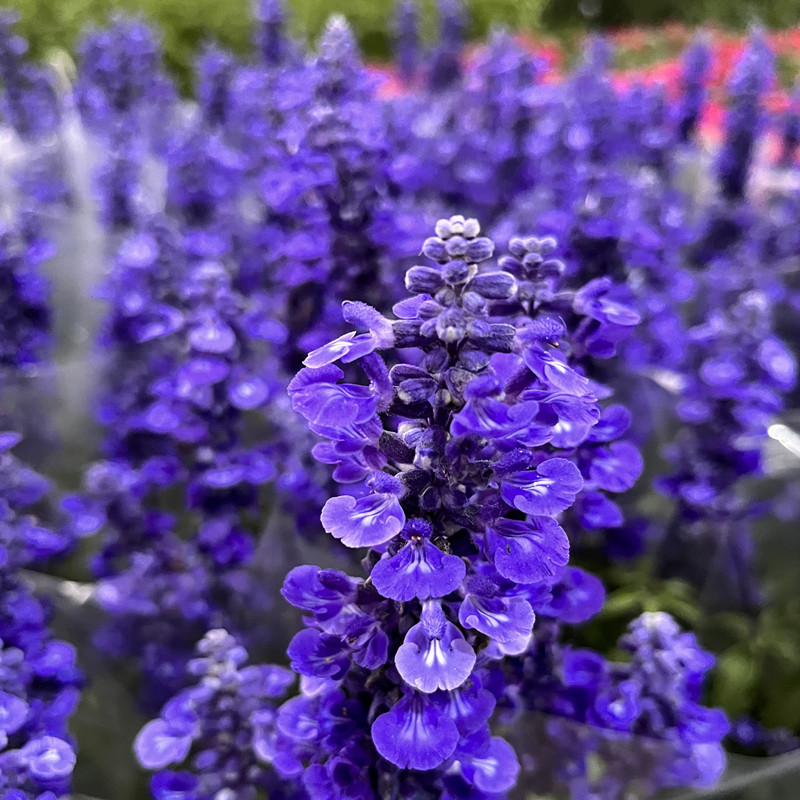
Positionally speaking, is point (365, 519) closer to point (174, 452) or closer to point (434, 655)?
point (434, 655)

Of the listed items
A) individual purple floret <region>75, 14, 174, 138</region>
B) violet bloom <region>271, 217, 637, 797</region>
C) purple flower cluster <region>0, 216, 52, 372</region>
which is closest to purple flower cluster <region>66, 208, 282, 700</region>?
purple flower cluster <region>0, 216, 52, 372</region>

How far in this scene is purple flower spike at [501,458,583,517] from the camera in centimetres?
A: 69

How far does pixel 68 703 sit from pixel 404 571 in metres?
0.61

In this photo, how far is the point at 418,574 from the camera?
69 cm

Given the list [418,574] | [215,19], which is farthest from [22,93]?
[215,19]

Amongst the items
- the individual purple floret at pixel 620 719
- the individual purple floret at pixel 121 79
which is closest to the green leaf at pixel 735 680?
the individual purple floret at pixel 620 719

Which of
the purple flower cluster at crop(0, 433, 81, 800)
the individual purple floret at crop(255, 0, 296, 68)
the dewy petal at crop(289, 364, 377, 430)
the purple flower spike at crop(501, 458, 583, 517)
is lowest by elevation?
the purple flower cluster at crop(0, 433, 81, 800)

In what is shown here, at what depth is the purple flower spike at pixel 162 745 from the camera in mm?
1007

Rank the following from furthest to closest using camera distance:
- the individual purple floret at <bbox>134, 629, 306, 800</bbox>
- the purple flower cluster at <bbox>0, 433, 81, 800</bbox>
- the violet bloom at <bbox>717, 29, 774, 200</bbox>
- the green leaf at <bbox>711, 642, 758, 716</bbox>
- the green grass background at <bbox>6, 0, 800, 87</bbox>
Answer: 1. the green grass background at <bbox>6, 0, 800, 87</bbox>
2. the violet bloom at <bbox>717, 29, 774, 200</bbox>
3. the green leaf at <bbox>711, 642, 758, 716</bbox>
4. the individual purple floret at <bbox>134, 629, 306, 800</bbox>
5. the purple flower cluster at <bbox>0, 433, 81, 800</bbox>

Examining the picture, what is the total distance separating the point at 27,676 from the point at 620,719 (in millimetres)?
753

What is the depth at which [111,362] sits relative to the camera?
1748 millimetres

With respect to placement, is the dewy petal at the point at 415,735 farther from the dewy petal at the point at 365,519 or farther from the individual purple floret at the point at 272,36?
the individual purple floret at the point at 272,36

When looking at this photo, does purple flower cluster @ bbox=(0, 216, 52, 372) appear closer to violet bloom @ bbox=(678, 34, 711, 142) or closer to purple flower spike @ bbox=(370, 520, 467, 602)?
purple flower spike @ bbox=(370, 520, 467, 602)

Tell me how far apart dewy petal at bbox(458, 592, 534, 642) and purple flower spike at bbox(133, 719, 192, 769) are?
48cm
